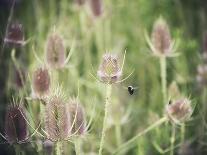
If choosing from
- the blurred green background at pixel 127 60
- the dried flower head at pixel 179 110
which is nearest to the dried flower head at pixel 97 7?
the blurred green background at pixel 127 60

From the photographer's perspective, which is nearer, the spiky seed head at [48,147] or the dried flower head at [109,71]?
the dried flower head at [109,71]

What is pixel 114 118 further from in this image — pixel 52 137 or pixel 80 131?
pixel 52 137

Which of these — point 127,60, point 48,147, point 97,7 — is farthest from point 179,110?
point 127,60

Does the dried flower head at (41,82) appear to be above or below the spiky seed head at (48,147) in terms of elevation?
above

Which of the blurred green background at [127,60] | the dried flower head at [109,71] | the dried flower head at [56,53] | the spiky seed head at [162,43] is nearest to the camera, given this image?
the dried flower head at [109,71]

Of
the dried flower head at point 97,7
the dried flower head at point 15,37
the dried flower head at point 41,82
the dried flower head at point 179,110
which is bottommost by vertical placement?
the dried flower head at point 179,110

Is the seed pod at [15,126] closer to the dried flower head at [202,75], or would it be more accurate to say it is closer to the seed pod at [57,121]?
the seed pod at [57,121]

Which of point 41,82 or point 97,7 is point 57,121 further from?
point 97,7
